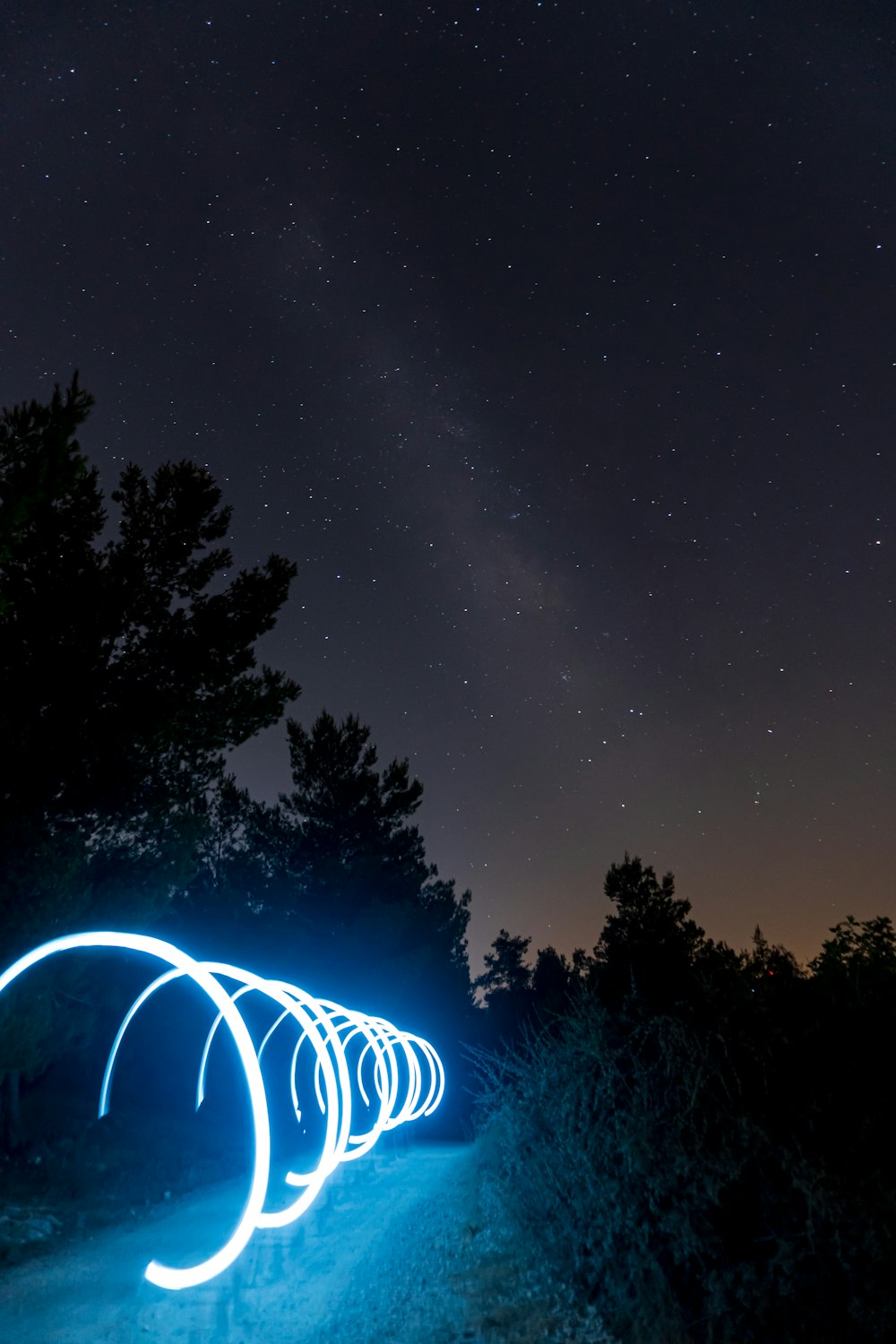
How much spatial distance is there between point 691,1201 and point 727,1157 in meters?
0.43

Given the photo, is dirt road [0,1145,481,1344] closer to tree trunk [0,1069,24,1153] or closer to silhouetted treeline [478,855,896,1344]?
silhouetted treeline [478,855,896,1344]

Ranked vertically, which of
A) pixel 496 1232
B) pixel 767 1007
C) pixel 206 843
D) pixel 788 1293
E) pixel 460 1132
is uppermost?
pixel 206 843

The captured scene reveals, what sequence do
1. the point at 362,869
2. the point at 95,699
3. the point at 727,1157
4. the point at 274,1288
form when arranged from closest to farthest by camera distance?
the point at 727,1157, the point at 274,1288, the point at 95,699, the point at 362,869

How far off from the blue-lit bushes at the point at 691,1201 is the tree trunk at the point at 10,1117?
8530 millimetres

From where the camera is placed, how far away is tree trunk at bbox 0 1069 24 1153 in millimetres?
10758

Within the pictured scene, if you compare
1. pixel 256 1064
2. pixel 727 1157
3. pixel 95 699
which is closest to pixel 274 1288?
pixel 256 1064

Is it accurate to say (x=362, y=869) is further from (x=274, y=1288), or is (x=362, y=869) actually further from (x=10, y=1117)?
(x=274, y=1288)

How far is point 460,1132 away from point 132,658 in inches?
877

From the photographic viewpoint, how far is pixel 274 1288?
6082 mm

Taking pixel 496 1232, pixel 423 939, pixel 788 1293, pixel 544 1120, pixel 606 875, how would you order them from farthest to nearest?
pixel 606 875, pixel 423 939, pixel 496 1232, pixel 544 1120, pixel 788 1293

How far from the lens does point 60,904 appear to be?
8.80 m

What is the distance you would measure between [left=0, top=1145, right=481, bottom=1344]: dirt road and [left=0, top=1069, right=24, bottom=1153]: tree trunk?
3.22 m

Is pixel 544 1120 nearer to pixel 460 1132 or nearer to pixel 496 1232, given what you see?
pixel 496 1232

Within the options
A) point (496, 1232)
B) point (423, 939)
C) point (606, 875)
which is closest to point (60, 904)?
point (496, 1232)
